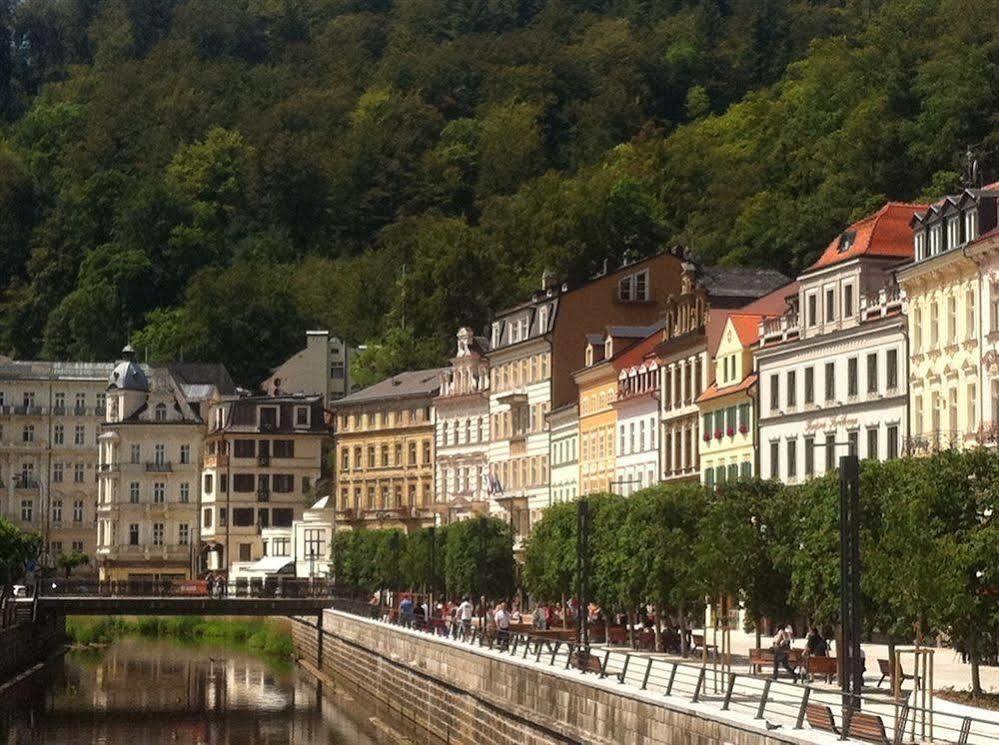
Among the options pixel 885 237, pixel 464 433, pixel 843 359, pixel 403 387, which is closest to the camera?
pixel 885 237

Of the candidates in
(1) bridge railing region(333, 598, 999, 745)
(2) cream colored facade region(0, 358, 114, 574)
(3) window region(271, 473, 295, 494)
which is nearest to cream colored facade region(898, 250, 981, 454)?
(1) bridge railing region(333, 598, 999, 745)

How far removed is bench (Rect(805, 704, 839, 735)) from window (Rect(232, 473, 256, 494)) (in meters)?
123

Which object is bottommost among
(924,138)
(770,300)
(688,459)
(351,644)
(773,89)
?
(351,644)

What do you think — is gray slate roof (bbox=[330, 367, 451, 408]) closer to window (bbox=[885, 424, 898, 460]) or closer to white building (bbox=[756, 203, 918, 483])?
white building (bbox=[756, 203, 918, 483])

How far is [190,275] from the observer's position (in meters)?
194

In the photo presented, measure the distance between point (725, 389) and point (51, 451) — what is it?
86.7 metres

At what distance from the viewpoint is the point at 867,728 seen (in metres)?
29.7

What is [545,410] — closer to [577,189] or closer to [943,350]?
[577,189]

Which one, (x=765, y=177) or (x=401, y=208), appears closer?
(x=765, y=177)

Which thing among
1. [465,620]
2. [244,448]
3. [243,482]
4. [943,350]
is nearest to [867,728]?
[943,350]

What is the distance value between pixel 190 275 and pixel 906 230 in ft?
407

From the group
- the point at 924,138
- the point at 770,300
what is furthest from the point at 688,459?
the point at 924,138

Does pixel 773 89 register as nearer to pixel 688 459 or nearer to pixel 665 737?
pixel 688 459

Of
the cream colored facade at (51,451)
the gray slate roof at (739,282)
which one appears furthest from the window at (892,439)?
the cream colored facade at (51,451)
